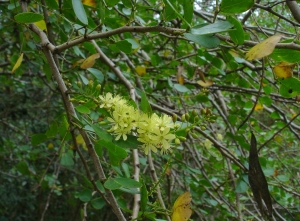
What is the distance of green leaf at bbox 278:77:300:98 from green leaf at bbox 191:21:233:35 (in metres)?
0.25

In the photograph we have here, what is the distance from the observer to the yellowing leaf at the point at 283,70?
0.77 metres

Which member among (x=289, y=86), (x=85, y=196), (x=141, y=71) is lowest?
(x=85, y=196)

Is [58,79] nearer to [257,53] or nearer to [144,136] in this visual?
[144,136]

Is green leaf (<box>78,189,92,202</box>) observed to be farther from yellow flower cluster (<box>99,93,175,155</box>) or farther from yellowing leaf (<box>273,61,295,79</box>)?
yellowing leaf (<box>273,61,295,79</box>)

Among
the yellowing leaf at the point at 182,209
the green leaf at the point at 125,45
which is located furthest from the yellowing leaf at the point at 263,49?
the green leaf at the point at 125,45

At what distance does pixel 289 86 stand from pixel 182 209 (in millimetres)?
390

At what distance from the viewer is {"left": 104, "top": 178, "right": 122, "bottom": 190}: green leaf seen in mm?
728

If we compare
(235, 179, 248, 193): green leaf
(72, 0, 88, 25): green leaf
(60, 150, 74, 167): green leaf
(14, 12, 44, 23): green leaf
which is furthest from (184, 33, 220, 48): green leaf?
(60, 150, 74, 167): green leaf

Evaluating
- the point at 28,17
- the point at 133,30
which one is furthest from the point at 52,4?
the point at 133,30

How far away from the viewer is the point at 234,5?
674mm

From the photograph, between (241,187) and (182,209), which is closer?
(182,209)

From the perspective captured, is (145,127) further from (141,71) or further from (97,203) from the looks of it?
(141,71)

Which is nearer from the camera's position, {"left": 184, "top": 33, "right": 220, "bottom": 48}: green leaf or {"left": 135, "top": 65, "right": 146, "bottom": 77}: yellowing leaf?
{"left": 184, "top": 33, "right": 220, "bottom": 48}: green leaf

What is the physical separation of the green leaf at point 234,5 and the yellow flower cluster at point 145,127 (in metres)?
0.26
